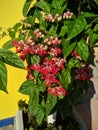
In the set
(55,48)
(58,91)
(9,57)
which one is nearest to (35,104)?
(58,91)

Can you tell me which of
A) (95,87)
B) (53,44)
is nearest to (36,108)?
(53,44)

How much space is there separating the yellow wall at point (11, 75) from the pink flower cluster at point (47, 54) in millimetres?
1453

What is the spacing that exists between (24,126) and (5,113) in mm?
509

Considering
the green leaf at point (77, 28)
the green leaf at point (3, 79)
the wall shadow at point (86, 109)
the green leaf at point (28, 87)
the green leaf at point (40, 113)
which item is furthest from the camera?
the wall shadow at point (86, 109)

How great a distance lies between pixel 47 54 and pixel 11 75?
6.18 feet

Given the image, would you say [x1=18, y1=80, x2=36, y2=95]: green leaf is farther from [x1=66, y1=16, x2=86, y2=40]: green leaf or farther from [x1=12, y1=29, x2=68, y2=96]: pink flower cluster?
[x1=66, y1=16, x2=86, y2=40]: green leaf

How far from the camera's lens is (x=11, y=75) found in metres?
3.94

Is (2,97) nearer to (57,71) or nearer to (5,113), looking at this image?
(5,113)

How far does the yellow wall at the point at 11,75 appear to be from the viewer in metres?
3.51

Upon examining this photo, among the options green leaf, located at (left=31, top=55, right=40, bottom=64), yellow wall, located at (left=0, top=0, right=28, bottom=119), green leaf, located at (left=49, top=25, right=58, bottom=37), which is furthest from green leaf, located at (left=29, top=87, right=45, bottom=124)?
yellow wall, located at (left=0, top=0, right=28, bottom=119)

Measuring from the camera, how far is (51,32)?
2127 millimetres

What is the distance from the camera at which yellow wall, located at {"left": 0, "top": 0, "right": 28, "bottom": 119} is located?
138 inches

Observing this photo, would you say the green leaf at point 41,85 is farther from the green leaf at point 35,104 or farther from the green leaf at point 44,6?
the green leaf at point 44,6

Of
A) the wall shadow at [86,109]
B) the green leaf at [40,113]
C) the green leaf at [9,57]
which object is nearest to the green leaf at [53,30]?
the green leaf at [40,113]
